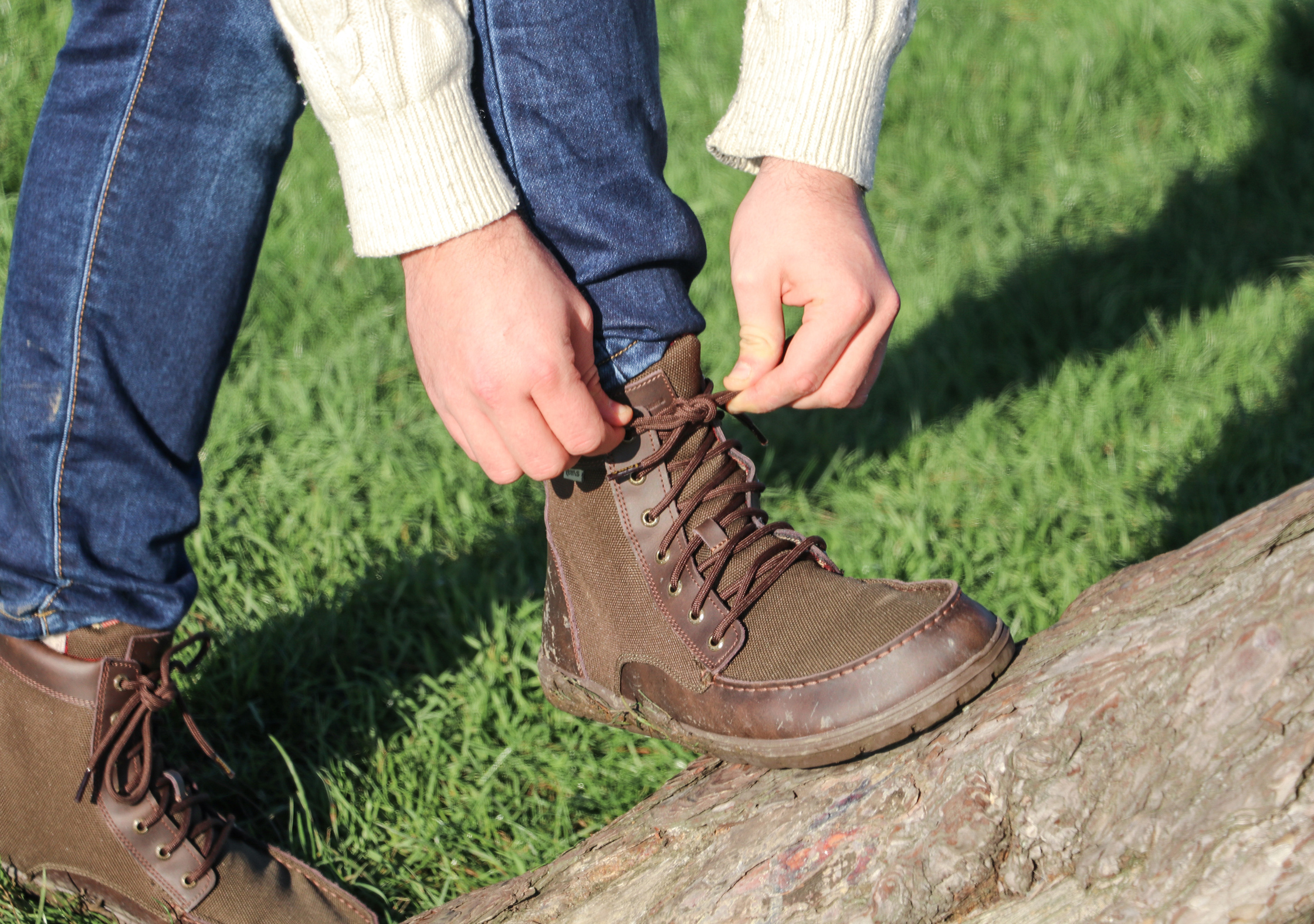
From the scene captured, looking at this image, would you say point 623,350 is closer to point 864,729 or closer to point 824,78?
point 824,78

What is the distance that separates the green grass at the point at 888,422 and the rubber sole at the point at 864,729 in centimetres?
49

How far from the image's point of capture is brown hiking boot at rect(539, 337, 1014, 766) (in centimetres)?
149

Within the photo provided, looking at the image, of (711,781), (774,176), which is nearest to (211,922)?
(711,781)

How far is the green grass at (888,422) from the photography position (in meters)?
2.16

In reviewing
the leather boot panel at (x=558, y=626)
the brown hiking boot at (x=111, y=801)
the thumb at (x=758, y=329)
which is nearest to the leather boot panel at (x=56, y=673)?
the brown hiking boot at (x=111, y=801)

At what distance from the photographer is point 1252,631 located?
128 cm

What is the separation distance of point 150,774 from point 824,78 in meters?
1.49

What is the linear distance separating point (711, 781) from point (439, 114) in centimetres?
106

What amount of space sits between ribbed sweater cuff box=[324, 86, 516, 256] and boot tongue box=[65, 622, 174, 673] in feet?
2.63

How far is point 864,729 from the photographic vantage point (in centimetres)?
148

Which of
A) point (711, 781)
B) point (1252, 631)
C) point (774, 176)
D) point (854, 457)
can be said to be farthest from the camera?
point (854, 457)

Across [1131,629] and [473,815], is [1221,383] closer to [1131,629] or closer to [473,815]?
[1131,629]

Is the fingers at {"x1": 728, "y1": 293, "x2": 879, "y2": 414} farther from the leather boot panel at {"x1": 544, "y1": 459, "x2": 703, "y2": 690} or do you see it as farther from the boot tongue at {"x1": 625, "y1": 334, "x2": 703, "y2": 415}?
the leather boot panel at {"x1": 544, "y1": 459, "x2": 703, "y2": 690}

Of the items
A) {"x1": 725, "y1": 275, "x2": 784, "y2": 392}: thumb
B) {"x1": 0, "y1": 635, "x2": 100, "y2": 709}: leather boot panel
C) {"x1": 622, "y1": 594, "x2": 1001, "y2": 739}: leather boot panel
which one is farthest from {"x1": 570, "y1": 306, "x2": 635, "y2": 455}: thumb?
{"x1": 0, "y1": 635, "x2": 100, "y2": 709}: leather boot panel
